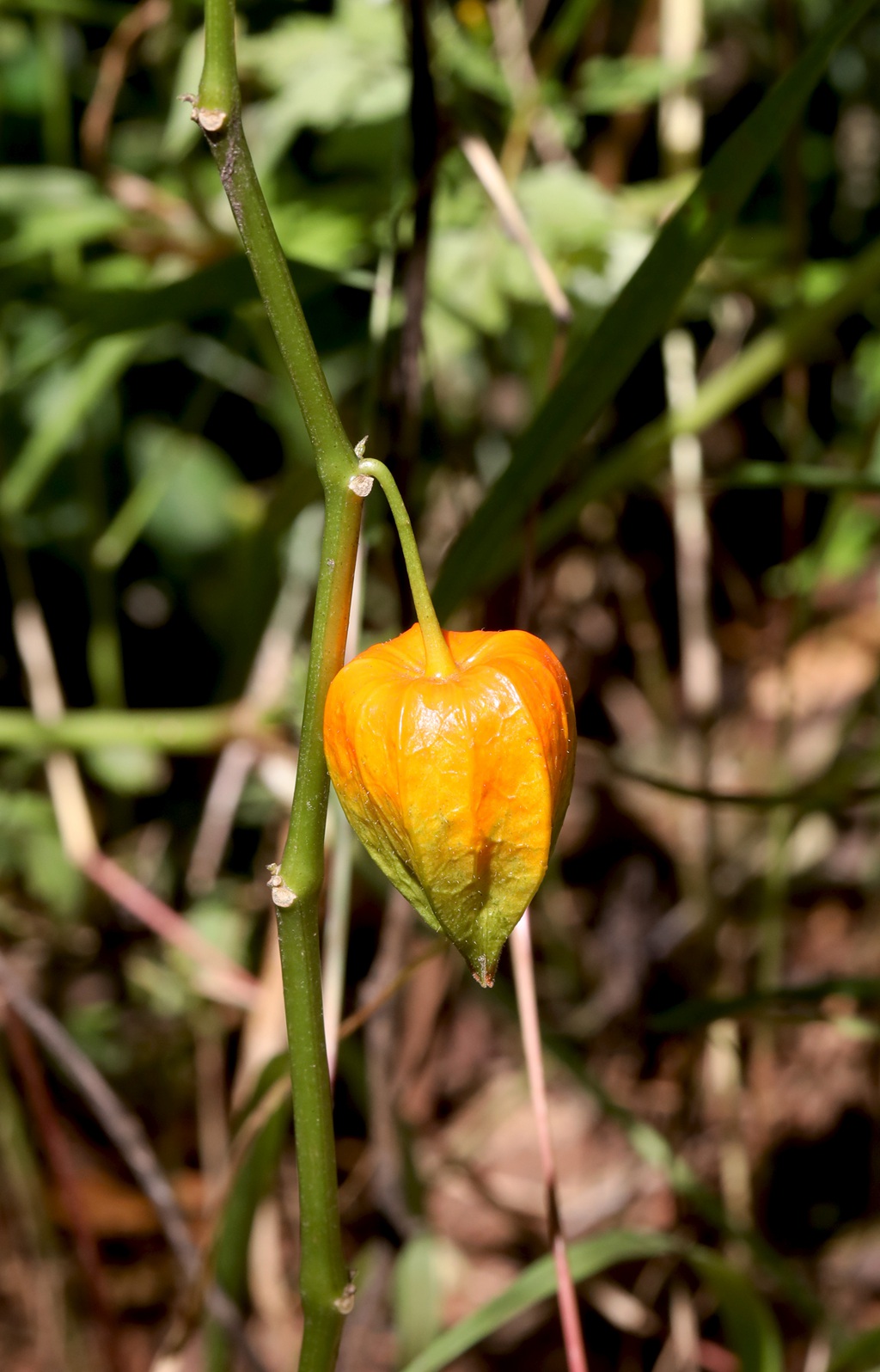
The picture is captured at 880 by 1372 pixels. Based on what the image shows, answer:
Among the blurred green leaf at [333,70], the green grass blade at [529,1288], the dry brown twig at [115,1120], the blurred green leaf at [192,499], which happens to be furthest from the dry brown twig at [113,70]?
the green grass blade at [529,1288]

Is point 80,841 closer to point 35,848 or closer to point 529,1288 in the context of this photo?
point 35,848

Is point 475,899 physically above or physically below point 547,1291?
above

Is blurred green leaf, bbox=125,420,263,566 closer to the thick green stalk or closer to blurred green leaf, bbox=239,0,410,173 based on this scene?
blurred green leaf, bbox=239,0,410,173

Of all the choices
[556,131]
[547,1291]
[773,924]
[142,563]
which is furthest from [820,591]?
[547,1291]

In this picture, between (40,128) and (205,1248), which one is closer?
(205,1248)

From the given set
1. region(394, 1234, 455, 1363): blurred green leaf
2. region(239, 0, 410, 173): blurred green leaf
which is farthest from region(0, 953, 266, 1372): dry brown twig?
region(239, 0, 410, 173): blurred green leaf

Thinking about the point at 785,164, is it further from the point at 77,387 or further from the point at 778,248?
the point at 77,387

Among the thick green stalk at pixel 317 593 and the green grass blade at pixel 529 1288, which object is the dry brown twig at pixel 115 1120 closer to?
the green grass blade at pixel 529 1288

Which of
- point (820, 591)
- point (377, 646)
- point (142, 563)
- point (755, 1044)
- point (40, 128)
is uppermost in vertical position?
point (40, 128)
